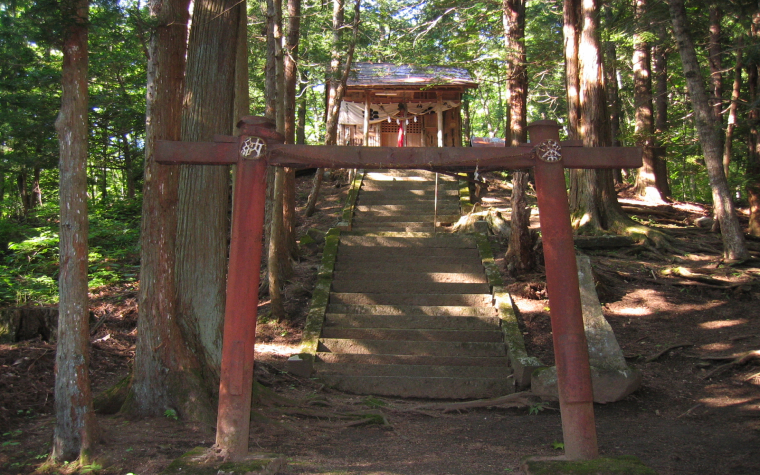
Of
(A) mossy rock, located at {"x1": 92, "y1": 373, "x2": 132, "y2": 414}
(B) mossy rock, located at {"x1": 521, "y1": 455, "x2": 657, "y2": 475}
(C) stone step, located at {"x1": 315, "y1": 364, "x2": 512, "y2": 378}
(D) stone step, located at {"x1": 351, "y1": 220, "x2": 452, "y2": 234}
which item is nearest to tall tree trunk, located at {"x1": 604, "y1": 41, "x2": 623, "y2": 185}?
(D) stone step, located at {"x1": 351, "y1": 220, "x2": 452, "y2": 234}

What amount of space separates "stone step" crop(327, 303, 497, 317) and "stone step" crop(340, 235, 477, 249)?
6.80 feet

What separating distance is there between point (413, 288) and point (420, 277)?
352mm

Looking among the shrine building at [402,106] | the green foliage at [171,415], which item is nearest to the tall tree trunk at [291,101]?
the green foliage at [171,415]

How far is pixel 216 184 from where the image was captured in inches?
243

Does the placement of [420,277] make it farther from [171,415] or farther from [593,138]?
[171,415]

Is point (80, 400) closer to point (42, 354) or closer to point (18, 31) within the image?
point (42, 354)

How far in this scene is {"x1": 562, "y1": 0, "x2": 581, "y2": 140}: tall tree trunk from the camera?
13.2 m

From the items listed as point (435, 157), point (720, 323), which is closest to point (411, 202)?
point (720, 323)

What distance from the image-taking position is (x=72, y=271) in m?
4.44

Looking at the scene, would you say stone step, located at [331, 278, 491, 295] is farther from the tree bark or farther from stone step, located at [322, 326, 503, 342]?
the tree bark

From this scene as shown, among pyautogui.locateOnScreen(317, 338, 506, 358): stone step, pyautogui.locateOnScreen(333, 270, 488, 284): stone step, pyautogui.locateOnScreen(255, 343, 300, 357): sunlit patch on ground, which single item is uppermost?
pyautogui.locateOnScreen(333, 270, 488, 284): stone step

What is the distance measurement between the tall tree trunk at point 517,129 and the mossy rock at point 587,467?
23.0 ft

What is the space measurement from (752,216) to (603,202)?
3.50m

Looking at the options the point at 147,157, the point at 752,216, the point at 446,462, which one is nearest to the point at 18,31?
the point at 147,157
